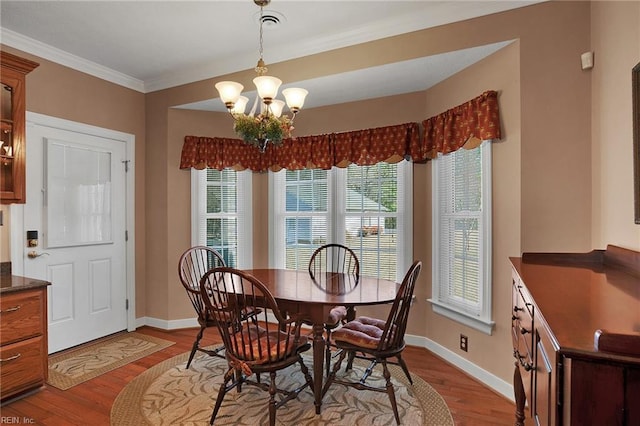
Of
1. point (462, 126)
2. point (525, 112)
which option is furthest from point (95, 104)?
point (525, 112)

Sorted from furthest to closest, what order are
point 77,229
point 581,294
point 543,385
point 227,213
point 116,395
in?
point 227,213 → point 77,229 → point 116,395 → point 581,294 → point 543,385

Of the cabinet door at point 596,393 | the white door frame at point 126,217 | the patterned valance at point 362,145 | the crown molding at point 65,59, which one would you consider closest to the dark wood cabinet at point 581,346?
the cabinet door at point 596,393

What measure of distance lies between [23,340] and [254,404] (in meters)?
1.67

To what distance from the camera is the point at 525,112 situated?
232 cm

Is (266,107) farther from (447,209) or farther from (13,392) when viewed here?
(13,392)

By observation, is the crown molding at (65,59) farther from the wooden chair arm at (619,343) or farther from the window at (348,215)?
the wooden chair arm at (619,343)

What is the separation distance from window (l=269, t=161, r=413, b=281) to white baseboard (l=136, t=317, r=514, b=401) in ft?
2.12

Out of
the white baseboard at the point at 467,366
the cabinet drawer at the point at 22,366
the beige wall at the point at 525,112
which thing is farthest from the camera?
the white baseboard at the point at 467,366

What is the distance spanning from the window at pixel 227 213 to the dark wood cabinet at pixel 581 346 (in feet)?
10.3

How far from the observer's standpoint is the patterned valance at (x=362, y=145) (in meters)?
2.65

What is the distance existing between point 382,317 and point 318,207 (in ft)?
4.48

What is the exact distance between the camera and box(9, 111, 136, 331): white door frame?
2.94 metres

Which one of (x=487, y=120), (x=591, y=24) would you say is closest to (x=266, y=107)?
(x=487, y=120)

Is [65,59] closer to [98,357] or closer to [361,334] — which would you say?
[98,357]
